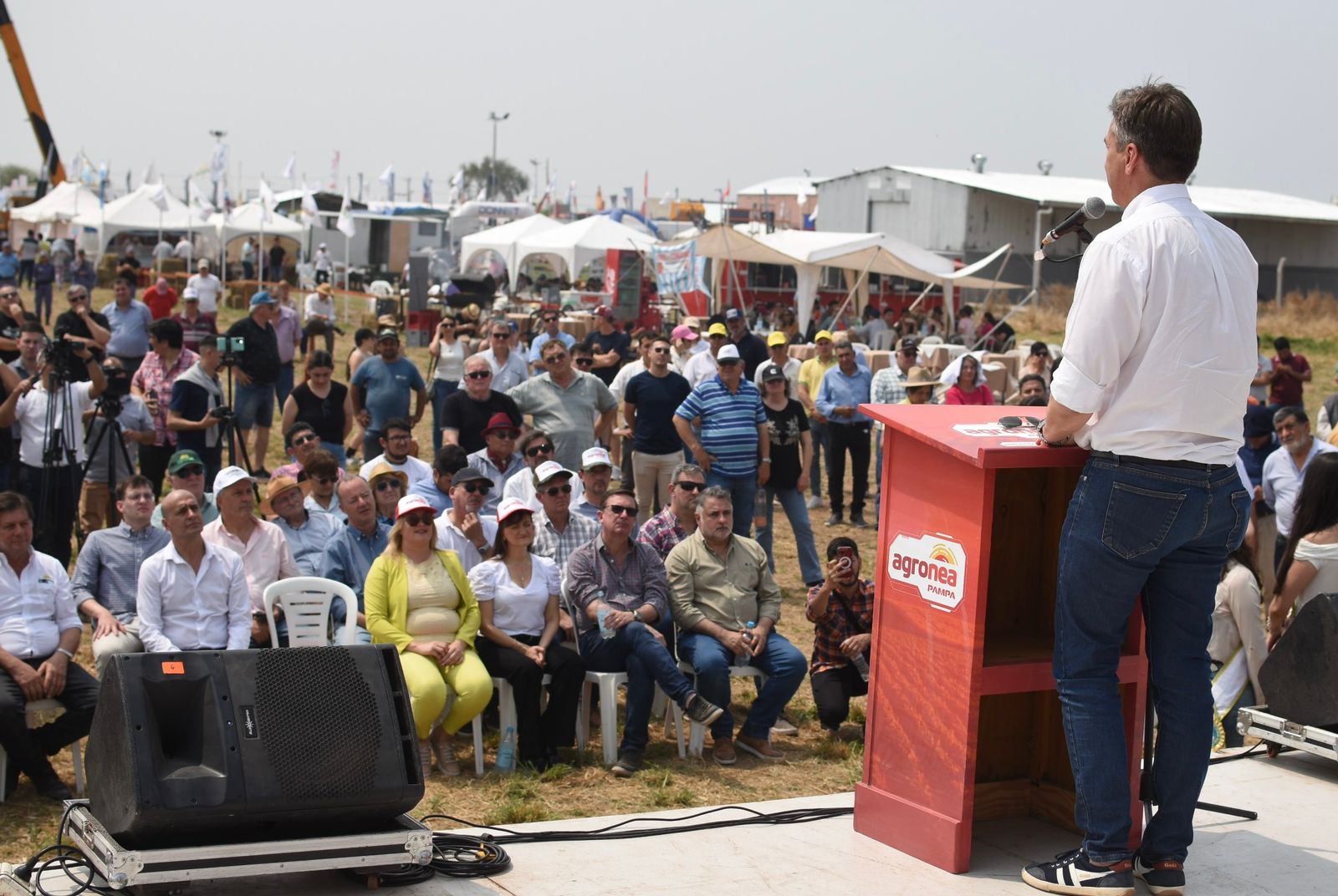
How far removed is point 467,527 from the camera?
7543 mm

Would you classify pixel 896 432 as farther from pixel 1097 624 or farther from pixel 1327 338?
pixel 1327 338

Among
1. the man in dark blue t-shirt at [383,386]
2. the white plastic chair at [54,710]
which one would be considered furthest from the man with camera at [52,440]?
the white plastic chair at [54,710]

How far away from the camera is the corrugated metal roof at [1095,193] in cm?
3766

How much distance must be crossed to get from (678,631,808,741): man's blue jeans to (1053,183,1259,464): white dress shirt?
345cm

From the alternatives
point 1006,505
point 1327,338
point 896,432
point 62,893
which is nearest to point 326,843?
point 62,893

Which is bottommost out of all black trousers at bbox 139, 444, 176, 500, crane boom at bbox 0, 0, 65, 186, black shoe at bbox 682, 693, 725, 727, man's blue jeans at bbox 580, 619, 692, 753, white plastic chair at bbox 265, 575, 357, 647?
black shoe at bbox 682, 693, 725, 727

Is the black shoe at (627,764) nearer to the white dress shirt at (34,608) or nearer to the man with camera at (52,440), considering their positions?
the white dress shirt at (34,608)

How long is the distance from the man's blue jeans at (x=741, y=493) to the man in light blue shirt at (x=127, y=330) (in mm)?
6657

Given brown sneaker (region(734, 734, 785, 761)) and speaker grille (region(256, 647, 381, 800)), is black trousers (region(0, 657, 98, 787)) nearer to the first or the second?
speaker grille (region(256, 647, 381, 800))

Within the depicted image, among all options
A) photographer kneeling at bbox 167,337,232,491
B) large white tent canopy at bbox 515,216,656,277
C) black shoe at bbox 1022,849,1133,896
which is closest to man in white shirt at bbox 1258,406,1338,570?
black shoe at bbox 1022,849,1133,896

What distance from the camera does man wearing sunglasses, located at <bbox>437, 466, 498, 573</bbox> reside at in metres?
7.50

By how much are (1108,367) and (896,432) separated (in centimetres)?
82

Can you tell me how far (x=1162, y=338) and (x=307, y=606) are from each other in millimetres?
4505

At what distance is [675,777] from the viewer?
21.0 feet
